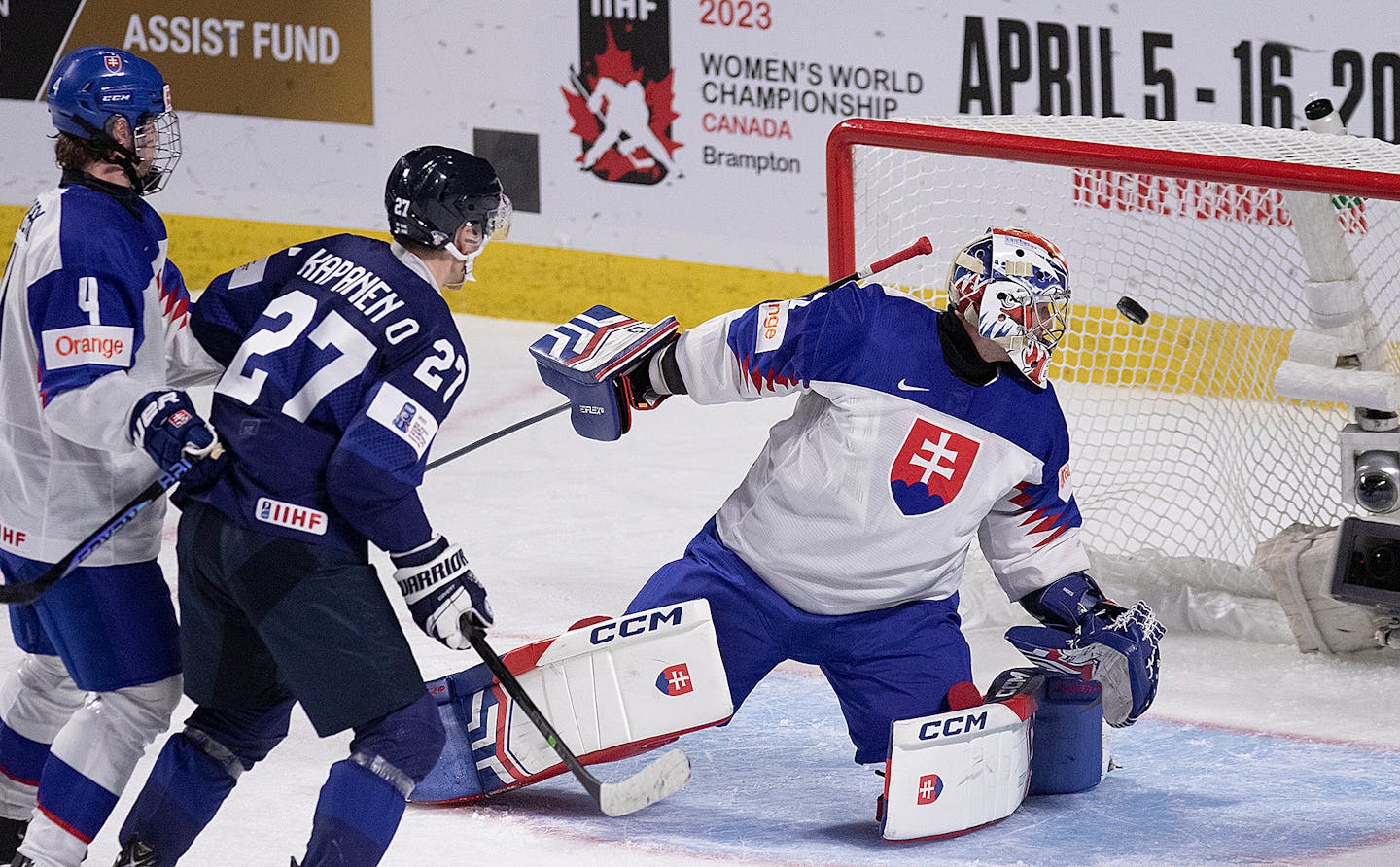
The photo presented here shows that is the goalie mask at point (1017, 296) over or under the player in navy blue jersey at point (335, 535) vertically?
over

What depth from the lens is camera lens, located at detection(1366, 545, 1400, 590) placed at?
3.60 metres

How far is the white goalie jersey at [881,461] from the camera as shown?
3008 millimetres

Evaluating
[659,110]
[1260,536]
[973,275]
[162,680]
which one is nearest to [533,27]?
[659,110]

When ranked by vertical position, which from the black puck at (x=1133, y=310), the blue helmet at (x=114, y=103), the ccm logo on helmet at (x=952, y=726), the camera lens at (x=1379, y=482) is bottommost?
the ccm logo on helmet at (x=952, y=726)

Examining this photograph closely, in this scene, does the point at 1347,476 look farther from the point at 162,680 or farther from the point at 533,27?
the point at 533,27

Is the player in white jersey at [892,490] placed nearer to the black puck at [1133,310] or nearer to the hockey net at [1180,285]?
the black puck at [1133,310]

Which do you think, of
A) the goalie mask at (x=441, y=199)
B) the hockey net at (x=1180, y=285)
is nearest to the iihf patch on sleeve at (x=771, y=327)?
the goalie mask at (x=441, y=199)

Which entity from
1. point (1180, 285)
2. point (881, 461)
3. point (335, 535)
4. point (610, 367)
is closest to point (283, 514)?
point (335, 535)

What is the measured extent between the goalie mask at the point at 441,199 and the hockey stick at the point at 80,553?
1.49ft

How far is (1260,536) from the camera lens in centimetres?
414

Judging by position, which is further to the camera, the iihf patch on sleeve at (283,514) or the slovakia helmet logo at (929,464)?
the slovakia helmet logo at (929,464)

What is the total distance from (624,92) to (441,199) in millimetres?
3471

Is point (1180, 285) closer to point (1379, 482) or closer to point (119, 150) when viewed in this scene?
point (1379, 482)

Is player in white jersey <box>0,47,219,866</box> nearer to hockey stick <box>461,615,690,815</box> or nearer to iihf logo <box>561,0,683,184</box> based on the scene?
hockey stick <box>461,615,690,815</box>
